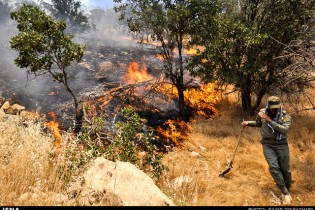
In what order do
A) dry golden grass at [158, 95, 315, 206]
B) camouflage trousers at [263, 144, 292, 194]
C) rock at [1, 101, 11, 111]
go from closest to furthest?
camouflage trousers at [263, 144, 292, 194], dry golden grass at [158, 95, 315, 206], rock at [1, 101, 11, 111]

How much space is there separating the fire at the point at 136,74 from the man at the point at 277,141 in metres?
11.9

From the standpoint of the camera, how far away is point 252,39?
35.1 ft

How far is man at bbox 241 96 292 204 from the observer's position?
5688 mm

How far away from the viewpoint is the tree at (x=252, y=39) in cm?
1112

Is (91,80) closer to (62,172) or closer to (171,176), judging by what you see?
(171,176)

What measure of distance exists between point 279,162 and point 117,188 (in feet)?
12.8

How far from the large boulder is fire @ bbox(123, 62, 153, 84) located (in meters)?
12.9

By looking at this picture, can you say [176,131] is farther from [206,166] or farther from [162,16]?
[162,16]

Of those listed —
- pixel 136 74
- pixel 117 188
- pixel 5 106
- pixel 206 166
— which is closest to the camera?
pixel 117 188

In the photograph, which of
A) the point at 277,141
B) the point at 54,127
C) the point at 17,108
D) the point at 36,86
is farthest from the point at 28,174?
the point at 36,86

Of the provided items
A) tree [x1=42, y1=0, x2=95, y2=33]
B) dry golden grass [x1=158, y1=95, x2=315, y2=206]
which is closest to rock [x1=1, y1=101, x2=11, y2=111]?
dry golden grass [x1=158, y1=95, x2=315, y2=206]

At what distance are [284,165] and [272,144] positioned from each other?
20.4 inches

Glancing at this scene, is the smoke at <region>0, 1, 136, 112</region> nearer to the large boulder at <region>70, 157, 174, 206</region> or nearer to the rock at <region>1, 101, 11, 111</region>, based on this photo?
the rock at <region>1, 101, 11, 111</region>

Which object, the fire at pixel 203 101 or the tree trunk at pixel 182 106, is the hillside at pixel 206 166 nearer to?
the fire at pixel 203 101
